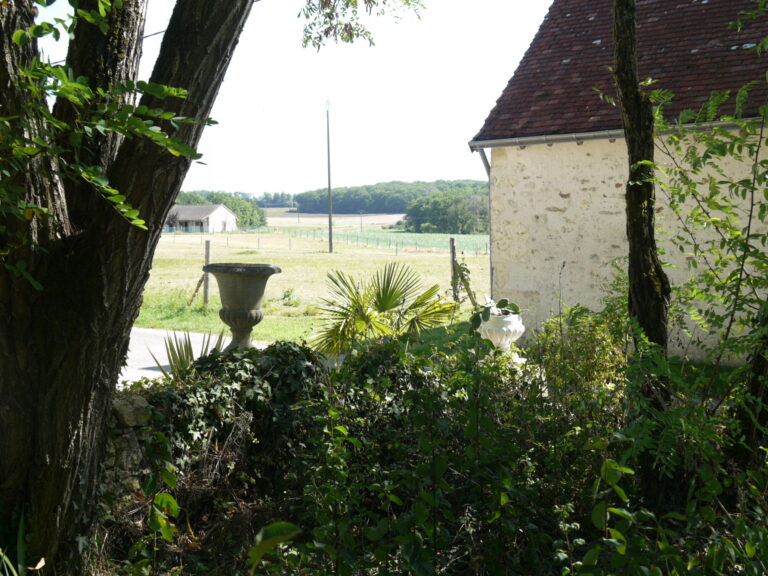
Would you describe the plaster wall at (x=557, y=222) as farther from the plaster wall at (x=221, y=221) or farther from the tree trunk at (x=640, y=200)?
the plaster wall at (x=221, y=221)

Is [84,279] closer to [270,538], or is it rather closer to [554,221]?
[270,538]

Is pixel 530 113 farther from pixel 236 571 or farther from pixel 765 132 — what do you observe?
pixel 236 571

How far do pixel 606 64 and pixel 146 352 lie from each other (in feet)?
28.5

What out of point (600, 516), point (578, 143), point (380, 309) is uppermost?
point (578, 143)

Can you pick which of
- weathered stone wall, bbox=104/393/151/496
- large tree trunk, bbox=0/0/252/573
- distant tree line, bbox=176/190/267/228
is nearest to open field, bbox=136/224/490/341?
weathered stone wall, bbox=104/393/151/496

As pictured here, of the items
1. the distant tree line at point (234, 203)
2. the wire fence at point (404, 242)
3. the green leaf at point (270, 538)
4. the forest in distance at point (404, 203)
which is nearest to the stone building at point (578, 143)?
the green leaf at point (270, 538)

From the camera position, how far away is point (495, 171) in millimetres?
10469

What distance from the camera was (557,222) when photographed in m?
10.1

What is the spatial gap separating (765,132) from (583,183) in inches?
90.9

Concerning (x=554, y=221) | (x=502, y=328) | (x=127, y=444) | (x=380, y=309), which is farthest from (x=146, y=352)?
(x=127, y=444)

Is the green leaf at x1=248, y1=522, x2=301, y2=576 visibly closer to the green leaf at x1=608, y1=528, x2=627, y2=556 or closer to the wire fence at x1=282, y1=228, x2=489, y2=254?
the green leaf at x1=608, y1=528, x2=627, y2=556

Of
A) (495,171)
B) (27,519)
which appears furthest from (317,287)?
(27,519)

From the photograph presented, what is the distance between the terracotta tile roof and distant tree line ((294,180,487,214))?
251ft

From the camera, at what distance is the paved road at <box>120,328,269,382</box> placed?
995 centimetres
